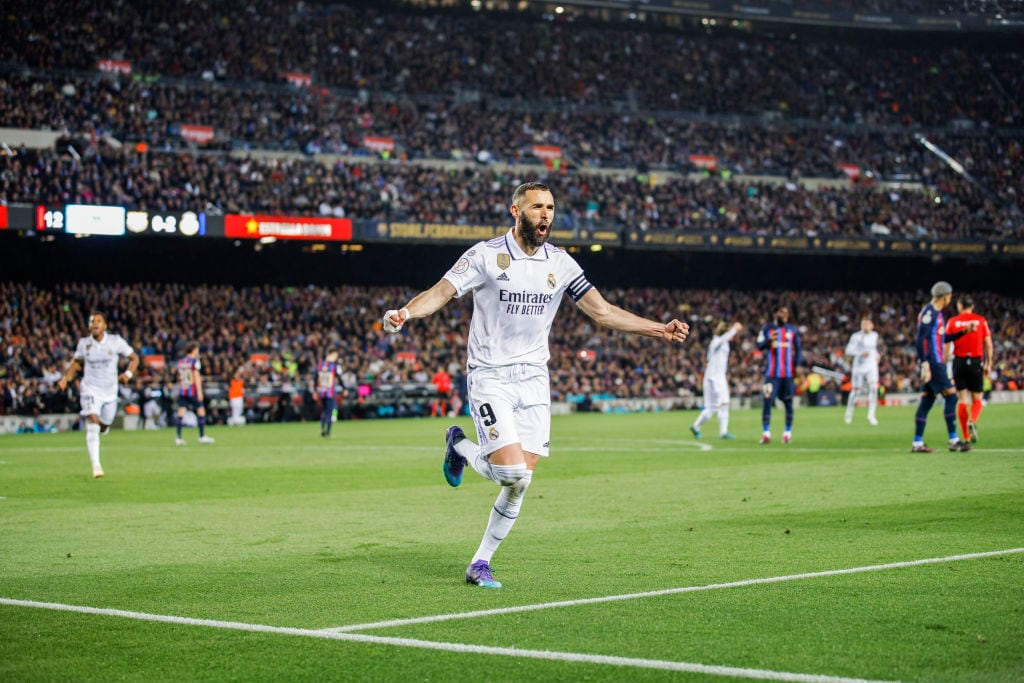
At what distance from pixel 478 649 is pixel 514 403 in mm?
2608

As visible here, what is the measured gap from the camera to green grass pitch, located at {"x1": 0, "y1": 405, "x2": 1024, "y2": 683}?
18.6ft

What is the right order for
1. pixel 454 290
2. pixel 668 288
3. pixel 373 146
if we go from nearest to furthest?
1. pixel 454 290
2. pixel 373 146
3. pixel 668 288

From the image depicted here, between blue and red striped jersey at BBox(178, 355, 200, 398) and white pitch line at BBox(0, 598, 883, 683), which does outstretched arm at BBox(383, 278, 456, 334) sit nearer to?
white pitch line at BBox(0, 598, 883, 683)

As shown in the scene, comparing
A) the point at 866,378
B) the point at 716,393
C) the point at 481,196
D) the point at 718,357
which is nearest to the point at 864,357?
the point at 866,378

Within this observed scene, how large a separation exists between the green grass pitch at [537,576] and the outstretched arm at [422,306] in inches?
66.5

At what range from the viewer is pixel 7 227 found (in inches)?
1502

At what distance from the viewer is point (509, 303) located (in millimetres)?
8305

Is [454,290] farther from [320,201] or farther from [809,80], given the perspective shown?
[809,80]

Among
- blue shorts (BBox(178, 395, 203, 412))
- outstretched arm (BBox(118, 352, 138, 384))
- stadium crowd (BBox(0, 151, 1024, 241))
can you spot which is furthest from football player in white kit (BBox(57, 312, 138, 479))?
stadium crowd (BBox(0, 151, 1024, 241))

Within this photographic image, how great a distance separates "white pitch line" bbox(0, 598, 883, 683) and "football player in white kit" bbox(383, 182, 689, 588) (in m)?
1.80

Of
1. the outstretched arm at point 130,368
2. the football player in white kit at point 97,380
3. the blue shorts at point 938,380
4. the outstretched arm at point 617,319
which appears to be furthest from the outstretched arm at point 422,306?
the blue shorts at point 938,380

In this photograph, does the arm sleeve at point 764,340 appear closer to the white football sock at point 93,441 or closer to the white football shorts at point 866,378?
the white football shorts at point 866,378

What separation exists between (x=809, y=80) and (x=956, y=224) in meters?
11.9

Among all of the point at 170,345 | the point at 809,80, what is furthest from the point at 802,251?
the point at 170,345
